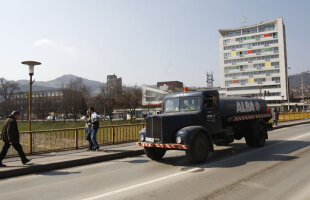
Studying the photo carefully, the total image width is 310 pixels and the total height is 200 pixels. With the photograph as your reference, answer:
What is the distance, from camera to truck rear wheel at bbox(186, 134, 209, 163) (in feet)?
25.9

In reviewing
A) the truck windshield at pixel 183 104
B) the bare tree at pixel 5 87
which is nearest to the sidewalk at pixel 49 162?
the truck windshield at pixel 183 104

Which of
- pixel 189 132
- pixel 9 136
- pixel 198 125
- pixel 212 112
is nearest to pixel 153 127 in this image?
pixel 189 132

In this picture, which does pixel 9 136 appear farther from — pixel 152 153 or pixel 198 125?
pixel 198 125

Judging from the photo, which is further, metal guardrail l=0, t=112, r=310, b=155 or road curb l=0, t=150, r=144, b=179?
metal guardrail l=0, t=112, r=310, b=155

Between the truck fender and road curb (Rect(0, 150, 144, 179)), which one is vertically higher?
the truck fender

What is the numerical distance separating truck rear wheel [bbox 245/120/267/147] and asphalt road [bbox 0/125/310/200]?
1997 mm

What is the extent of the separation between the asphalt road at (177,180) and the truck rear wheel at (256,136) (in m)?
2.00

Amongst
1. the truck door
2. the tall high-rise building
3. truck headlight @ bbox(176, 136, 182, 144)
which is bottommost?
truck headlight @ bbox(176, 136, 182, 144)

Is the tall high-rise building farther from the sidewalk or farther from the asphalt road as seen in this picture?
the asphalt road

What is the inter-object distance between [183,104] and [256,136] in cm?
403

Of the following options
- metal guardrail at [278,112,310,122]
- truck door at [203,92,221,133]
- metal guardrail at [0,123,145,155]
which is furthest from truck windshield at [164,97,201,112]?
metal guardrail at [278,112,310,122]

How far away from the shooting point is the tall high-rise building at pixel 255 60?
9306 centimetres

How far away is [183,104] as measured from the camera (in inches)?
372

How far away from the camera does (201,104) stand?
30.1 ft
